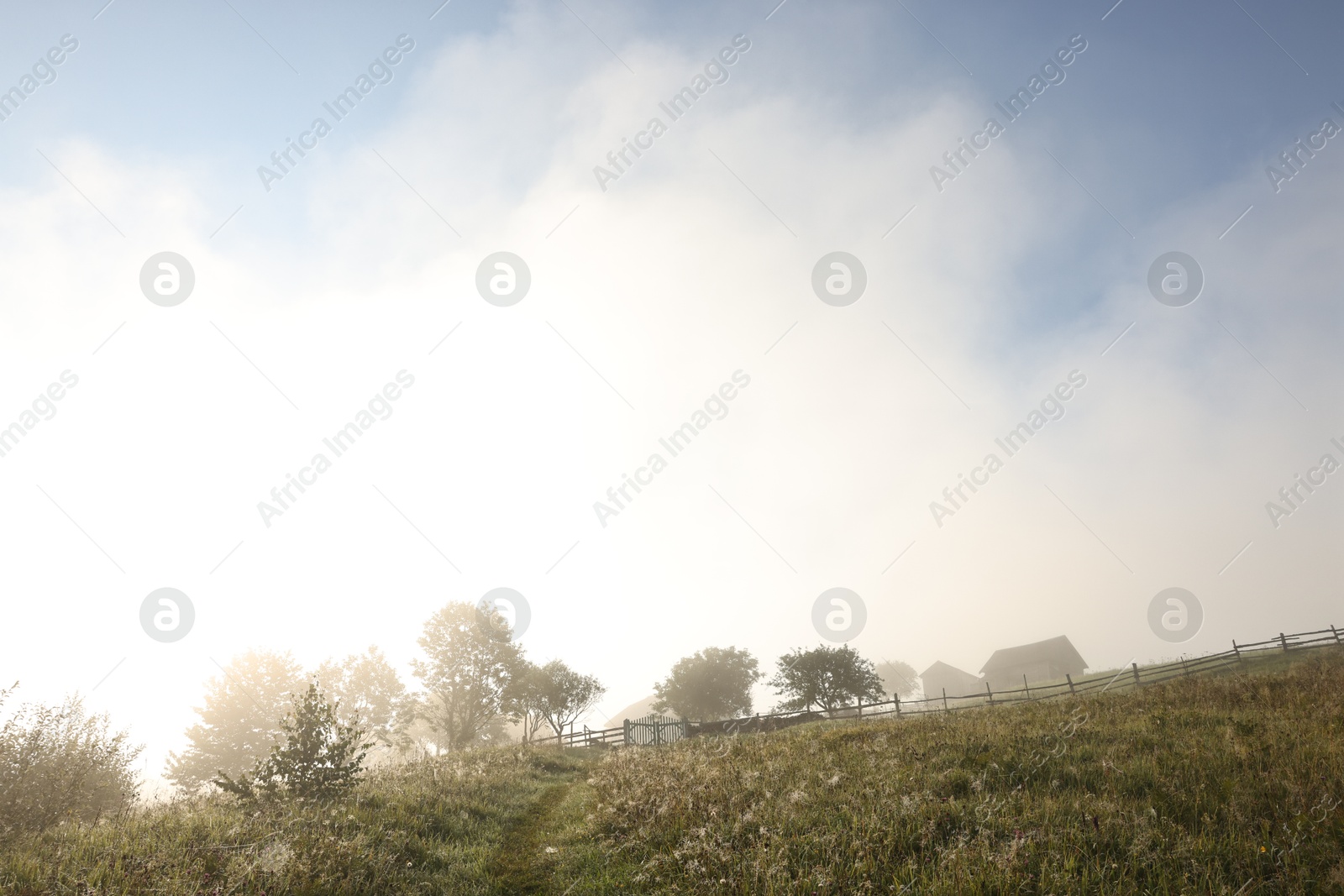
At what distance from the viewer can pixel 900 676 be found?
13912 cm

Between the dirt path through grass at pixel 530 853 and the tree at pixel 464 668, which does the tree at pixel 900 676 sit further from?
the dirt path through grass at pixel 530 853

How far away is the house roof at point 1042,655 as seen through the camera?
6900 cm

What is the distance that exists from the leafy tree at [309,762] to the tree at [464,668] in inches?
1386

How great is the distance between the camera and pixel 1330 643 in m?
31.0

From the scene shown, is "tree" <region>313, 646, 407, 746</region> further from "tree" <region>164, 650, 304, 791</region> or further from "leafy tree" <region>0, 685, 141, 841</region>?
"leafy tree" <region>0, 685, 141, 841</region>

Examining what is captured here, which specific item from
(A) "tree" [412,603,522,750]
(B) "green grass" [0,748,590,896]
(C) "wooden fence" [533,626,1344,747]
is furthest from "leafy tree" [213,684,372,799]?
(A) "tree" [412,603,522,750]

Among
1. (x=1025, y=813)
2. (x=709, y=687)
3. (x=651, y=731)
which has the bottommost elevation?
(x=1025, y=813)

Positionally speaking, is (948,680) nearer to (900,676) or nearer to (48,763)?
(900,676)

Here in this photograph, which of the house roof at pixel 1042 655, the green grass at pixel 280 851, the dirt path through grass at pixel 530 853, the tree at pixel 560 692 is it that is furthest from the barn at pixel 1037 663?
the green grass at pixel 280 851

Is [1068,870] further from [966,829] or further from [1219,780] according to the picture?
[1219,780]

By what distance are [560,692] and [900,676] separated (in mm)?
120693

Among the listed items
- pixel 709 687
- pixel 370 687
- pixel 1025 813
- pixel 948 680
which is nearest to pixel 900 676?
pixel 948 680

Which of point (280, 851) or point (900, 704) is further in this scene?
point (900, 704)

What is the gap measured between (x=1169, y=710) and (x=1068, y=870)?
33.5ft
